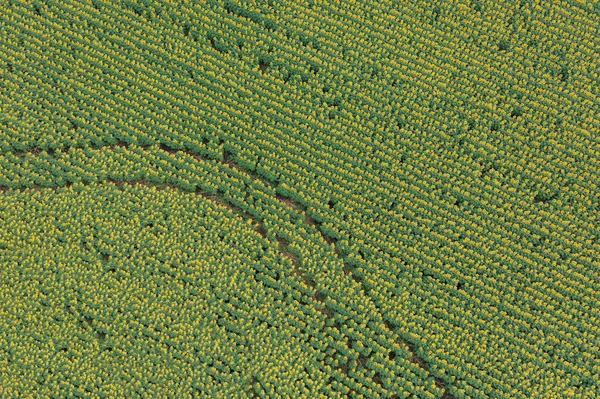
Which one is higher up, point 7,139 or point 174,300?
point 7,139

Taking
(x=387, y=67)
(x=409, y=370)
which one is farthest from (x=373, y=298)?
(x=387, y=67)

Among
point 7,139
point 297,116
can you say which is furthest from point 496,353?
point 7,139

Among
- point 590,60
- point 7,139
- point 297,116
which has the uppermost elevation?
point 590,60

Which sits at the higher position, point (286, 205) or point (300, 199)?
point (300, 199)

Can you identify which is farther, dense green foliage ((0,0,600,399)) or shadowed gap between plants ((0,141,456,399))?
shadowed gap between plants ((0,141,456,399))

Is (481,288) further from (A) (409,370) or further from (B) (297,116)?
(B) (297,116)

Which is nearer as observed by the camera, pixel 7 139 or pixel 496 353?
pixel 496 353

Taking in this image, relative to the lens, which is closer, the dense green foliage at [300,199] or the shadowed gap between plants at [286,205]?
the dense green foliage at [300,199]
